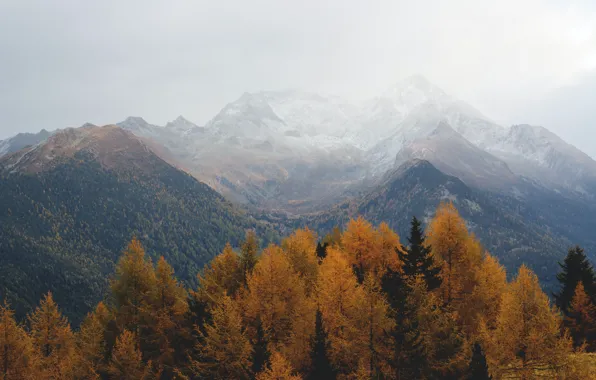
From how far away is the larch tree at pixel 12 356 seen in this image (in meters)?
51.6

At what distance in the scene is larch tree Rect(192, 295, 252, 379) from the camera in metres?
39.2

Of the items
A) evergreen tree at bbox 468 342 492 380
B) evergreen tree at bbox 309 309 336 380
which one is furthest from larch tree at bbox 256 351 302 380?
evergreen tree at bbox 468 342 492 380

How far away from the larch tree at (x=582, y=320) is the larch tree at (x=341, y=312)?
92.4 ft

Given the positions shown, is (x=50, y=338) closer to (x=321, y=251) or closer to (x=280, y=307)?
(x=321, y=251)

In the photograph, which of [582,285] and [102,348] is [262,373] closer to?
[102,348]

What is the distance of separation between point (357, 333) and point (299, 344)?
19.8 ft

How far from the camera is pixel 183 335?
4856 cm

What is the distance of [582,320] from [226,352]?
42871 mm

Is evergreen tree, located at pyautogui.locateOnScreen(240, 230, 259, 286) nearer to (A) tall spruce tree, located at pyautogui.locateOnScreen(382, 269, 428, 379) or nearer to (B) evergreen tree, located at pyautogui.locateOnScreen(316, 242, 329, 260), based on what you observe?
(B) evergreen tree, located at pyautogui.locateOnScreen(316, 242, 329, 260)

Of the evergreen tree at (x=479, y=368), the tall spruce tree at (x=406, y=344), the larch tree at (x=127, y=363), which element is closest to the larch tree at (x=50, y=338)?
the larch tree at (x=127, y=363)

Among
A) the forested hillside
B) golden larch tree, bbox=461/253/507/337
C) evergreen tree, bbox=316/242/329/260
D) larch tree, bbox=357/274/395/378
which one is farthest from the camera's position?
evergreen tree, bbox=316/242/329/260

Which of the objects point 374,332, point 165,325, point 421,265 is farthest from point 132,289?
point 421,265

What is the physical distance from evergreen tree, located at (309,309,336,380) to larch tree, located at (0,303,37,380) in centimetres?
3942

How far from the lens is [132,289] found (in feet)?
168
